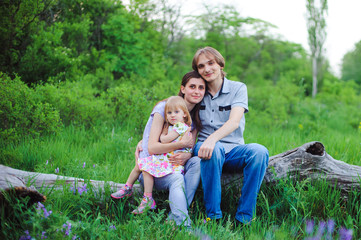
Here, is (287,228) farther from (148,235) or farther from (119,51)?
(119,51)

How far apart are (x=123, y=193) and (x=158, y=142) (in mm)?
619

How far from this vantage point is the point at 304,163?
3.20 metres

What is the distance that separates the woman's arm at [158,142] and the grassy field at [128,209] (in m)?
0.55

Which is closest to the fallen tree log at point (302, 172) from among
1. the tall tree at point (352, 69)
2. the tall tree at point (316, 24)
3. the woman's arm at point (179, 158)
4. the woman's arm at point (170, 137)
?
the woman's arm at point (179, 158)

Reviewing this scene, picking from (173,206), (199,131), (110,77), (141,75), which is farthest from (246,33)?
(173,206)

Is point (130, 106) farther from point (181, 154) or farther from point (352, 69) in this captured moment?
point (352, 69)

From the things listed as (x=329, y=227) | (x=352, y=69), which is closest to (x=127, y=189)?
(x=329, y=227)

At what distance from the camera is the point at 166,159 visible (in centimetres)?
309

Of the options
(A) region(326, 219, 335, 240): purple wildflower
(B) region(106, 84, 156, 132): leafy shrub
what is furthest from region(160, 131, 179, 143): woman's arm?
(B) region(106, 84, 156, 132): leafy shrub

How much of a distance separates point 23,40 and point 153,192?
4.64 meters

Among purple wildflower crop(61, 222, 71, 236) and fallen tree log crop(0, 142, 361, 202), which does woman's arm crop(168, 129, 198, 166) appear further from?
purple wildflower crop(61, 222, 71, 236)

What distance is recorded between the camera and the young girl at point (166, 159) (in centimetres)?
304

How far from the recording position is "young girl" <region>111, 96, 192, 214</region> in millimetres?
3035

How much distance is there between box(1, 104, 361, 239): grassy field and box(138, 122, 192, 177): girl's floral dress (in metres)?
0.37
